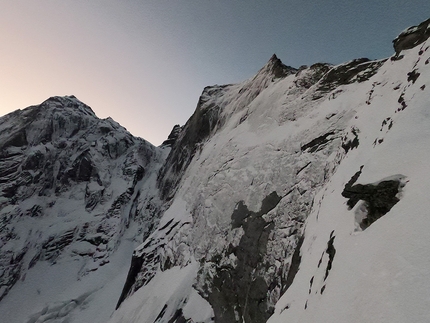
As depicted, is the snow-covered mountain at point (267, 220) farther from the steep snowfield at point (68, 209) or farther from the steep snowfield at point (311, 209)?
the steep snowfield at point (68, 209)

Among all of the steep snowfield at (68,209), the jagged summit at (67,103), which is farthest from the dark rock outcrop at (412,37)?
the jagged summit at (67,103)

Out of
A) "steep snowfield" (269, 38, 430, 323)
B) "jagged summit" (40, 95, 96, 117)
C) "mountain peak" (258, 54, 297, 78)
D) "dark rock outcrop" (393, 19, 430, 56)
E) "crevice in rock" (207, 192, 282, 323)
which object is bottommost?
"crevice in rock" (207, 192, 282, 323)

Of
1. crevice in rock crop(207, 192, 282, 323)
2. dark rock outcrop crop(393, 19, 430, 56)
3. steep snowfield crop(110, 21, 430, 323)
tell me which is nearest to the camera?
steep snowfield crop(110, 21, 430, 323)

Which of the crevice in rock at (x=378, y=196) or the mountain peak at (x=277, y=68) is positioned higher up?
the mountain peak at (x=277, y=68)

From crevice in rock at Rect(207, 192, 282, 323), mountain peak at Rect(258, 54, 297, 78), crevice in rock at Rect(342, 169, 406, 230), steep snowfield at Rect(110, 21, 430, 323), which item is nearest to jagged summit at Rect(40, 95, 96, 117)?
steep snowfield at Rect(110, 21, 430, 323)

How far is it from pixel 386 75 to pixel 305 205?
8.86 m

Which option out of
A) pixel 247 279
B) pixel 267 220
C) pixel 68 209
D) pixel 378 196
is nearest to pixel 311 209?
pixel 267 220

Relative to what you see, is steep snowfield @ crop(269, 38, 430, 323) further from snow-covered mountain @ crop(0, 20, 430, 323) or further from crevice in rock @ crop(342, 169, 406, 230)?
crevice in rock @ crop(342, 169, 406, 230)

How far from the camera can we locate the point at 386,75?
14.9 m

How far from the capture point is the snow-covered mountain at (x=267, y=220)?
5.98 metres

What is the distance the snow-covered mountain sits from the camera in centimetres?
598

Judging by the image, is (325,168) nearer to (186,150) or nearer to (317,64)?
(317,64)

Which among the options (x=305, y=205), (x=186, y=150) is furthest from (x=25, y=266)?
(x=305, y=205)

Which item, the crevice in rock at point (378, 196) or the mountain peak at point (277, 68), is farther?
the mountain peak at point (277, 68)
